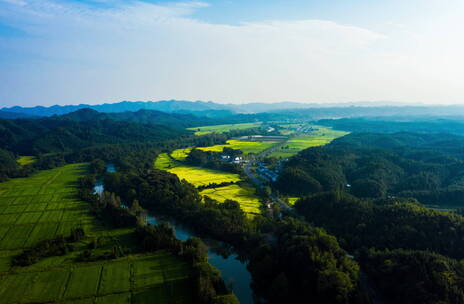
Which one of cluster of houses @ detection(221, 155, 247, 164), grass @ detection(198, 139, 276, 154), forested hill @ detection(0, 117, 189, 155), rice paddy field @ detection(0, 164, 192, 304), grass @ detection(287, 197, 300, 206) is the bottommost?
grass @ detection(287, 197, 300, 206)

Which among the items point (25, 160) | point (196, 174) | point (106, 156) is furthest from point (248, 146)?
point (25, 160)

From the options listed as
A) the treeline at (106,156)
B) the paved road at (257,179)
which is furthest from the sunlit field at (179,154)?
the paved road at (257,179)

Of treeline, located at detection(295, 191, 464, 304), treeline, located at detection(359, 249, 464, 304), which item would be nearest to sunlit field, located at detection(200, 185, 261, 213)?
treeline, located at detection(295, 191, 464, 304)

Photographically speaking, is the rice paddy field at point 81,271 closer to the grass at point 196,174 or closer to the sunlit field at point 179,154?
the grass at point 196,174

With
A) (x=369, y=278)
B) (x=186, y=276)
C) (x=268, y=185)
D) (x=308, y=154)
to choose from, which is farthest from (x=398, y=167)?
(x=186, y=276)

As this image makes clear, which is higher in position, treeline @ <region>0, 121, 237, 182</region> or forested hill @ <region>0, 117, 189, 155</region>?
forested hill @ <region>0, 117, 189, 155</region>

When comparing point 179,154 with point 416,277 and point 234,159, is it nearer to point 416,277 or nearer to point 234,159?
point 234,159

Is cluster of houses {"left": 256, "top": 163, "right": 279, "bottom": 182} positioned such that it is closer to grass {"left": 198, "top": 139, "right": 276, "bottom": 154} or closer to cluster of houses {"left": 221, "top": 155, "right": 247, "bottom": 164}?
cluster of houses {"left": 221, "top": 155, "right": 247, "bottom": 164}
